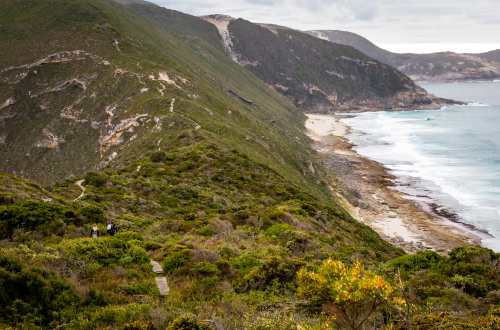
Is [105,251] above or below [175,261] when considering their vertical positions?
above

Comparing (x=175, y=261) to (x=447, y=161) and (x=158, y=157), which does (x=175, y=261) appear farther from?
(x=447, y=161)

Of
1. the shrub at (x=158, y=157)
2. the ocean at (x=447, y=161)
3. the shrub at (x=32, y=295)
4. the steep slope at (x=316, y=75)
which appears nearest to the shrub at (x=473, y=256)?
the shrub at (x=32, y=295)

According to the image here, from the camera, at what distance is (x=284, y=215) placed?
21.2 m

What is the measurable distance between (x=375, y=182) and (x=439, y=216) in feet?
51.3

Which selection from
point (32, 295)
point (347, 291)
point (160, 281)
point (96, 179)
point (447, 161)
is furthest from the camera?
point (447, 161)

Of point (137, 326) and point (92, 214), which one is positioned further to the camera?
point (92, 214)

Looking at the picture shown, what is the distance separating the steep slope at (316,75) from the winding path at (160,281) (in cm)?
16513

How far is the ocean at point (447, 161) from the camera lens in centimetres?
4191

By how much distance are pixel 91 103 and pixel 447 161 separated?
7330 cm

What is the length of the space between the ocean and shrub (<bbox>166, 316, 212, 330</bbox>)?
37428mm

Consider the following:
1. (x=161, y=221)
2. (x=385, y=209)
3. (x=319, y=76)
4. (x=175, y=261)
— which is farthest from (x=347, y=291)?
(x=319, y=76)

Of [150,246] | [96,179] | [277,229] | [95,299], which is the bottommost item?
[277,229]

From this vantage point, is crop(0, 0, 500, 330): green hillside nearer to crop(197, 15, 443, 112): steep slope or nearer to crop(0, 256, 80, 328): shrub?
crop(0, 256, 80, 328): shrub

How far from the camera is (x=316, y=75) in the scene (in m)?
189
